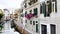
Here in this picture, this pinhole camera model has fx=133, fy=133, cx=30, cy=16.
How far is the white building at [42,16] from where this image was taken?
6.56 feet

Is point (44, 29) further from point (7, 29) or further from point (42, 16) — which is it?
point (7, 29)

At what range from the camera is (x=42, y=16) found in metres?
2.47

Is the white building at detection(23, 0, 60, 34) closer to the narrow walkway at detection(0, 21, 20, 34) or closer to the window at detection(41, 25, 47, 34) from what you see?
the window at detection(41, 25, 47, 34)

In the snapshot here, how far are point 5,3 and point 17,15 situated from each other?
15.2 inches

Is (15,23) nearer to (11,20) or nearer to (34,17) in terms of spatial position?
(11,20)

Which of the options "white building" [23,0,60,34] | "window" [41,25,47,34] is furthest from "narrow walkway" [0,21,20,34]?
"window" [41,25,47,34]

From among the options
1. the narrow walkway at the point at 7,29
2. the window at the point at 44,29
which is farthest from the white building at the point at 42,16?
the narrow walkway at the point at 7,29

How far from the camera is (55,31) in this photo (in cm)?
202

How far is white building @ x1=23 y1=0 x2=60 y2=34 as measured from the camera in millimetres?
1999

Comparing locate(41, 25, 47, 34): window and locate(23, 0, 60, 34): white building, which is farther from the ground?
locate(23, 0, 60, 34): white building

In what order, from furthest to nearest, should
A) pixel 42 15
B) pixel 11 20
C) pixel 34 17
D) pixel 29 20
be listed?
pixel 11 20 < pixel 29 20 < pixel 34 17 < pixel 42 15

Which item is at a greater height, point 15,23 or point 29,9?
point 29,9

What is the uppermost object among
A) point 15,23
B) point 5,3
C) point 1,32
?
point 5,3

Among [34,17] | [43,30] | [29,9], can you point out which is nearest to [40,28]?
[43,30]
